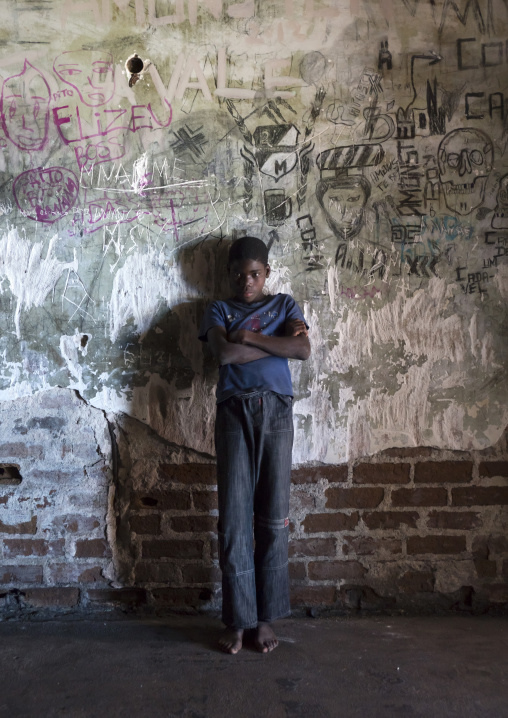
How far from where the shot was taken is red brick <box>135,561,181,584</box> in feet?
9.24

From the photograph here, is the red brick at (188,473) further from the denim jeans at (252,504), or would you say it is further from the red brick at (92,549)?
the red brick at (92,549)

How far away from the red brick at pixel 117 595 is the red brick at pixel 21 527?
0.41 metres

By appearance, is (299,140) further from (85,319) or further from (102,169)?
(85,319)

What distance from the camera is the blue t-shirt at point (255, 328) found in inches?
99.0

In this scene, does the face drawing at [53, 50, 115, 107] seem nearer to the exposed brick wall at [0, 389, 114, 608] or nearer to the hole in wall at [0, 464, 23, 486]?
the exposed brick wall at [0, 389, 114, 608]

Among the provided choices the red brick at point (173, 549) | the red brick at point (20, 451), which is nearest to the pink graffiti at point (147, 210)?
the red brick at point (20, 451)

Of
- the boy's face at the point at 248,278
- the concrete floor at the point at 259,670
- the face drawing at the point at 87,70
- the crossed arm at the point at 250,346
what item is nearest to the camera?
the concrete floor at the point at 259,670

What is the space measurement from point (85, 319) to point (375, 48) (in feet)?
6.26

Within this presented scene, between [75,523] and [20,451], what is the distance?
0.44 metres

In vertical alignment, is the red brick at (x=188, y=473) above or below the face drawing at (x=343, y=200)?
below

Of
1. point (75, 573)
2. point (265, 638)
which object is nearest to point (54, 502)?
point (75, 573)

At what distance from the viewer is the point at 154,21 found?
108 inches

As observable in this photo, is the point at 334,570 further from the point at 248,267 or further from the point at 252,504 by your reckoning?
the point at 248,267

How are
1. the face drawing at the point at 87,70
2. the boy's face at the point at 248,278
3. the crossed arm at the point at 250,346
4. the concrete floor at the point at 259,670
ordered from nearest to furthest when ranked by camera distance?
the concrete floor at the point at 259,670
the crossed arm at the point at 250,346
the boy's face at the point at 248,278
the face drawing at the point at 87,70
